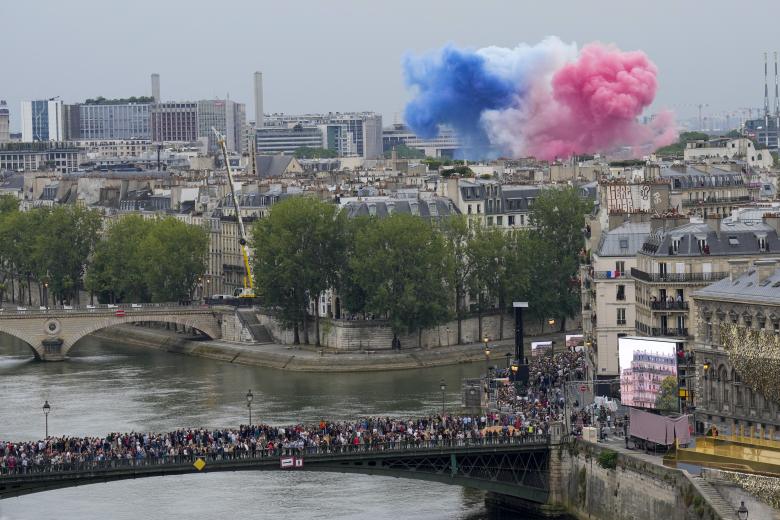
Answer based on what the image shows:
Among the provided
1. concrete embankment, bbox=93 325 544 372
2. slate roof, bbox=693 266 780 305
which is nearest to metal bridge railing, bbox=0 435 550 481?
slate roof, bbox=693 266 780 305

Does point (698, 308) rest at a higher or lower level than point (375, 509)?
higher

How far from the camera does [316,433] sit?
2356 inches

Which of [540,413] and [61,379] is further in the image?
[61,379]

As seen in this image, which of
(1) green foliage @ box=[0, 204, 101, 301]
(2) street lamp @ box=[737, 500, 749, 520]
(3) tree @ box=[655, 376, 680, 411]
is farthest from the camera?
(1) green foliage @ box=[0, 204, 101, 301]

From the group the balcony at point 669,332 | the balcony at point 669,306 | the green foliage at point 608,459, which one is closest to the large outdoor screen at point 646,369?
the green foliage at point 608,459

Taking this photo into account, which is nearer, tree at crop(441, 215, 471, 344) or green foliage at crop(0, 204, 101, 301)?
tree at crop(441, 215, 471, 344)

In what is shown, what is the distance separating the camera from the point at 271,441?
5797 centimetres

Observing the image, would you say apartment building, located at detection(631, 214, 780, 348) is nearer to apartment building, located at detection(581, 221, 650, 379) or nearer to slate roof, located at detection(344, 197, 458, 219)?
apartment building, located at detection(581, 221, 650, 379)

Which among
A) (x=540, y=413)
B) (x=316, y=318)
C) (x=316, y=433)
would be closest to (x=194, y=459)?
(x=316, y=433)

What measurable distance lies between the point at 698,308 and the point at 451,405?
60.1 ft

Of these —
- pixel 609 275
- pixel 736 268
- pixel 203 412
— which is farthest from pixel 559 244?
pixel 736 268

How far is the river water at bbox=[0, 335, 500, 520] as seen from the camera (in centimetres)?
6097

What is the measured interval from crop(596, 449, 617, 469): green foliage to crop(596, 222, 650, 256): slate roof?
1815 cm

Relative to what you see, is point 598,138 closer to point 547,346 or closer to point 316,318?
point 316,318
